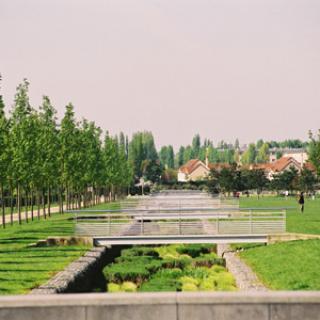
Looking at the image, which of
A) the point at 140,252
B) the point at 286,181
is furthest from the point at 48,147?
the point at 286,181

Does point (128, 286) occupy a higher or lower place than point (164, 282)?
lower

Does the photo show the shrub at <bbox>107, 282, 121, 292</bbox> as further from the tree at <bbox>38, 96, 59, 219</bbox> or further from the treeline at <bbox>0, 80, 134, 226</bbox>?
the tree at <bbox>38, 96, 59, 219</bbox>

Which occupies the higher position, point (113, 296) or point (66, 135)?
point (66, 135)

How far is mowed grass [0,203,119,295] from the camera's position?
18.2m

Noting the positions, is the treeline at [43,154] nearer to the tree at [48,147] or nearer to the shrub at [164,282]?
the tree at [48,147]

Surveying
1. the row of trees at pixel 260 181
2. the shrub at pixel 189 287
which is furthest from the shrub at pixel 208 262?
the row of trees at pixel 260 181

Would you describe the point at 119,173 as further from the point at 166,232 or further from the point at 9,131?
the point at 166,232

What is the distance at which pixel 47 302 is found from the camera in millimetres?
10078

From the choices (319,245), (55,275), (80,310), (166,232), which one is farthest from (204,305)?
(166,232)

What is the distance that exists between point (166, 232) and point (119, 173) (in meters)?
63.4

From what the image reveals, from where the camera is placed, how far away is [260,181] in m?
114

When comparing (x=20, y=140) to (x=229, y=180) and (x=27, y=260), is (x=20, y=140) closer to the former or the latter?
(x=27, y=260)

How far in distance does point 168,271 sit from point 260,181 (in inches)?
3512

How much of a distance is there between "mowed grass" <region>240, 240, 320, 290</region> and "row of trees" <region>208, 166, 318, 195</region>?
2888 inches
